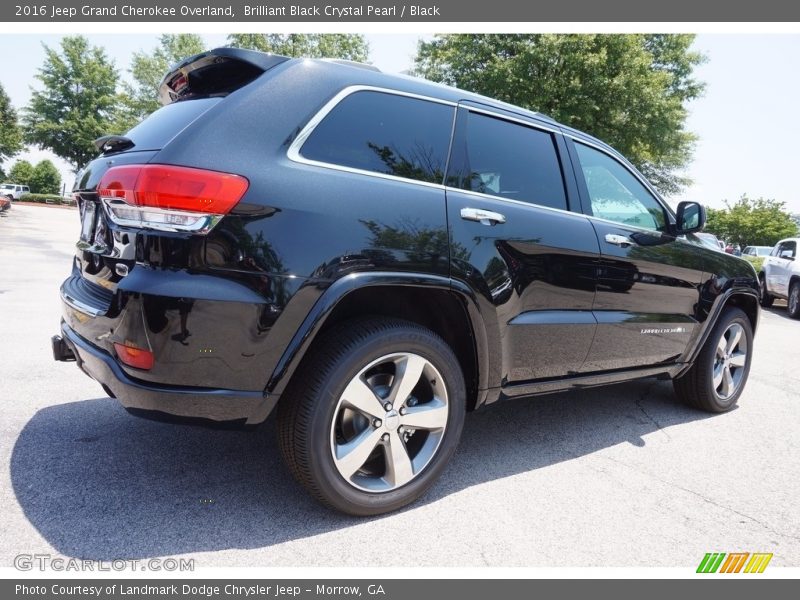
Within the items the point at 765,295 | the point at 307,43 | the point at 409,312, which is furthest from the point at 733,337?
the point at 307,43

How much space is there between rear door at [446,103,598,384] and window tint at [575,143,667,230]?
24 cm

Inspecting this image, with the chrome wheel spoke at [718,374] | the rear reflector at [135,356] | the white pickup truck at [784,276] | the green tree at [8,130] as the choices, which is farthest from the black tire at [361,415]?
the green tree at [8,130]

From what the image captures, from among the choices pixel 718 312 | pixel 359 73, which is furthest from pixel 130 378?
pixel 718 312

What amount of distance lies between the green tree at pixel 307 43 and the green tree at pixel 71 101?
26001 millimetres

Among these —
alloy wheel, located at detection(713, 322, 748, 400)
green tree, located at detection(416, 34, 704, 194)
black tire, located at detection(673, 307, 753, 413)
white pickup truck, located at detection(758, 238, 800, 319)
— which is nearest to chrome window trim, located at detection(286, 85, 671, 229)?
black tire, located at detection(673, 307, 753, 413)

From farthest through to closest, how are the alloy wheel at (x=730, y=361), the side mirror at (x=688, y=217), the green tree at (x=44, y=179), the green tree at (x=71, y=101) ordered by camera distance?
1. the green tree at (x=44, y=179)
2. the green tree at (x=71, y=101)
3. the alloy wheel at (x=730, y=361)
4. the side mirror at (x=688, y=217)

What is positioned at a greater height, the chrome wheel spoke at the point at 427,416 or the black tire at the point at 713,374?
the chrome wheel spoke at the point at 427,416

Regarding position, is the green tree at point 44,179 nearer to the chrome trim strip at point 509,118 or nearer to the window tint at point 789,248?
the window tint at point 789,248

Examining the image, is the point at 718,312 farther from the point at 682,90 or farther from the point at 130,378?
the point at 682,90

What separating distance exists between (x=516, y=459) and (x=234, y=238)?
2.05 meters

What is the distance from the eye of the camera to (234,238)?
6.38 feet

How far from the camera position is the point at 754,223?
52438 mm

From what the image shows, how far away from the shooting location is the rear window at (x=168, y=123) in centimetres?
218

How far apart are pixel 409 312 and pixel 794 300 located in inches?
496
